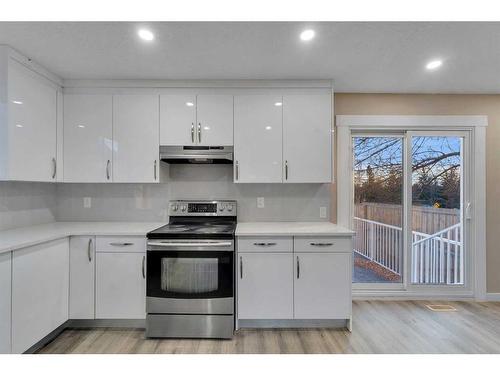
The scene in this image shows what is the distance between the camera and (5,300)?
1845mm

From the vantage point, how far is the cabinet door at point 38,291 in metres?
1.94

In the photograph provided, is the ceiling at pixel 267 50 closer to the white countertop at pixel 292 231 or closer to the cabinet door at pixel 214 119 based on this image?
the cabinet door at pixel 214 119

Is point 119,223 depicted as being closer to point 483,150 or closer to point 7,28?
point 7,28

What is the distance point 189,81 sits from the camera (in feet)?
9.14

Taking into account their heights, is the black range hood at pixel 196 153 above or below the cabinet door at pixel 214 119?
below

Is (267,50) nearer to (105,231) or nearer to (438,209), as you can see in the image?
(105,231)

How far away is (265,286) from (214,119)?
163cm

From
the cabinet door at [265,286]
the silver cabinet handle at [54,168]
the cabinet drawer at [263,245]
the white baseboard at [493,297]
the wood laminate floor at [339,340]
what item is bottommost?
the wood laminate floor at [339,340]

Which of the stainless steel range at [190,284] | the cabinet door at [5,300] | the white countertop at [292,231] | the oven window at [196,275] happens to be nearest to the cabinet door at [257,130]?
the white countertop at [292,231]

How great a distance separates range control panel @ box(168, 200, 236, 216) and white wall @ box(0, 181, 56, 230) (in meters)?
1.25

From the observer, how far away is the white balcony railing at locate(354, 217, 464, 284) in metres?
3.29

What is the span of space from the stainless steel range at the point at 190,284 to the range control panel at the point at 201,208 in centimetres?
60

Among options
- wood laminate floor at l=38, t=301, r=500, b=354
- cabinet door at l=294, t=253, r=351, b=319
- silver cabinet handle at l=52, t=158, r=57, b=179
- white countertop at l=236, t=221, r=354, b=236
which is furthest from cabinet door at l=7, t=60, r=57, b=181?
cabinet door at l=294, t=253, r=351, b=319

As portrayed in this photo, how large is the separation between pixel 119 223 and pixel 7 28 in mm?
1805
